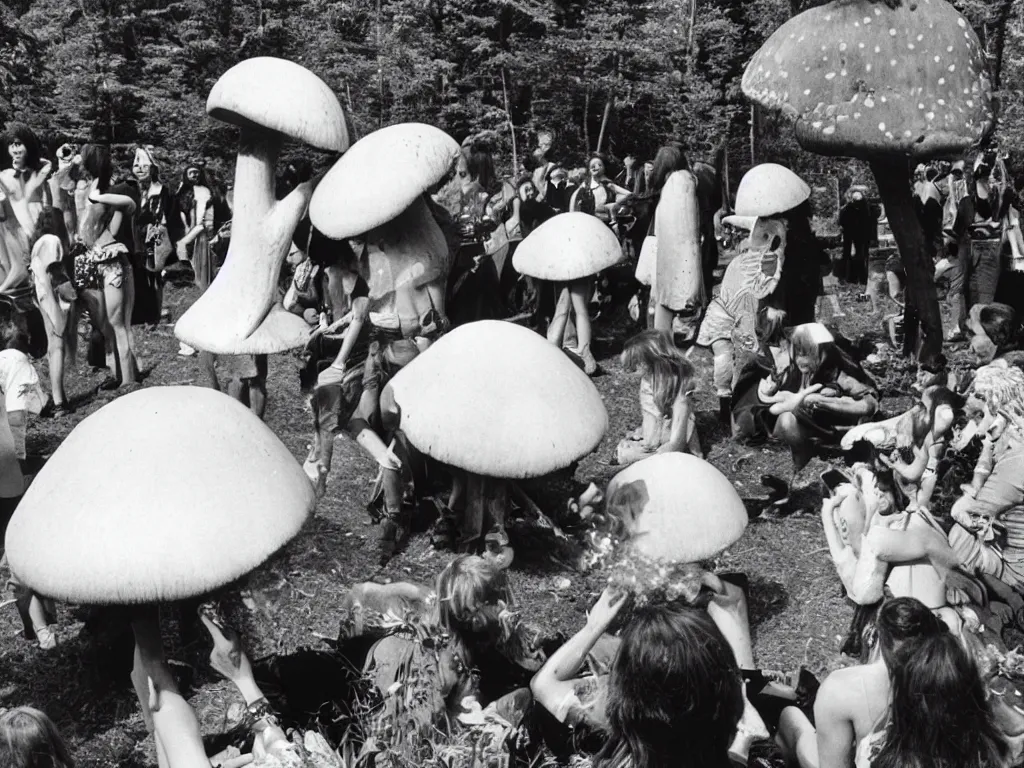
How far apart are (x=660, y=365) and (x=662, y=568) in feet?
7.64

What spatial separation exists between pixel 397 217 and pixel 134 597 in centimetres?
414

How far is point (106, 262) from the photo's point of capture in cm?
944

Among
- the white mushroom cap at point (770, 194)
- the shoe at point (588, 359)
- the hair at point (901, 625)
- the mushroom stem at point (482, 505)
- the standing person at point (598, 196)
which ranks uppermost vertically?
the hair at point (901, 625)

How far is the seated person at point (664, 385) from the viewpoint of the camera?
22.6 ft

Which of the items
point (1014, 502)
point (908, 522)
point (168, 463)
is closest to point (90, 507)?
point (168, 463)

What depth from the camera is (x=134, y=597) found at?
3.23 meters

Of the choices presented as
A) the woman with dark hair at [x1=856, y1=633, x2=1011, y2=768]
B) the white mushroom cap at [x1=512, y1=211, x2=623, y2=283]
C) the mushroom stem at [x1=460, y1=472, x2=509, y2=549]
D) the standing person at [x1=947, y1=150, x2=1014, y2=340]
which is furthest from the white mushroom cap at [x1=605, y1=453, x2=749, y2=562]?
the standing person at [x1=947, y1=150, x2=1014, y2=340]

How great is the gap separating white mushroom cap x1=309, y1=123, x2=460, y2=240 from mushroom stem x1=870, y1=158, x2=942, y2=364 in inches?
174

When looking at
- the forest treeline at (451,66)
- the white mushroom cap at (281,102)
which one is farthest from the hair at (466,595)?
A: the forest treeline at (451,66)

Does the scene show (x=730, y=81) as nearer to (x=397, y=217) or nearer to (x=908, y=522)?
(x=397, y=217)

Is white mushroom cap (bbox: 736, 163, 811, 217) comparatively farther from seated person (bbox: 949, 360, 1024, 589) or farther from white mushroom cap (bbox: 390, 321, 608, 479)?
white mushroom cap (bbox: 390, 321, 608, 479)

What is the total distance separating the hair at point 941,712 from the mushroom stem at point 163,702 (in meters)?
2.25

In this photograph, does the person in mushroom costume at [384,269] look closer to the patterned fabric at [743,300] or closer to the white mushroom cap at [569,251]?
the white mushroom cap at [569,251]

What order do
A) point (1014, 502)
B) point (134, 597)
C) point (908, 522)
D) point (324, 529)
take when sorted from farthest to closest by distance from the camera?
point (324, 529) < point (1014, 502) < point (908, 522) < point (134, 597)
